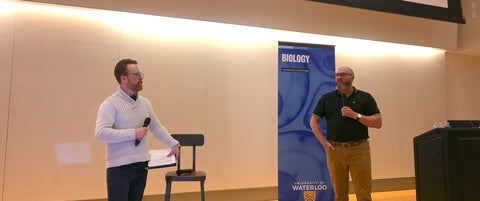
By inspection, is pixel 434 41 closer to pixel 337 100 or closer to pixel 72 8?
pixel 337 100

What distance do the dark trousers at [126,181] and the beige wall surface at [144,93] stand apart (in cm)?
215

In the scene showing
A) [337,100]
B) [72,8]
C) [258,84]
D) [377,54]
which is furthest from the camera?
[377,54]

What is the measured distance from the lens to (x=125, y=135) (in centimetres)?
216

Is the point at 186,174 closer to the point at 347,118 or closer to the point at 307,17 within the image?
the point at 347,118

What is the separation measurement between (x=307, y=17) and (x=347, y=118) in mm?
2254

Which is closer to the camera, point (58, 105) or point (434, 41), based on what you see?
point (58, 105)

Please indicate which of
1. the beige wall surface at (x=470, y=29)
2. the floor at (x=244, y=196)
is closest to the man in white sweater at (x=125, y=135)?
the floor at (x=244, y=196)

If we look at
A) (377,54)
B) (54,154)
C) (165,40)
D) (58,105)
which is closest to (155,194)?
(54,154)

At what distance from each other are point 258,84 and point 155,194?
1.94 meters

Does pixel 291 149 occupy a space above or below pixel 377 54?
below

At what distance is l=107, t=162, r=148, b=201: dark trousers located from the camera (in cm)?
216

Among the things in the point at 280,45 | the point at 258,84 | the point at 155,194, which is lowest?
the point at 155,194

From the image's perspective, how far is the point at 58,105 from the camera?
4.12 m

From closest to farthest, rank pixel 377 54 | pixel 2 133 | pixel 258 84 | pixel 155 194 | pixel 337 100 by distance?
pixel 337 100, pixel 2 133, pixel 155 194, pixel 258 84, pixel 377 54
